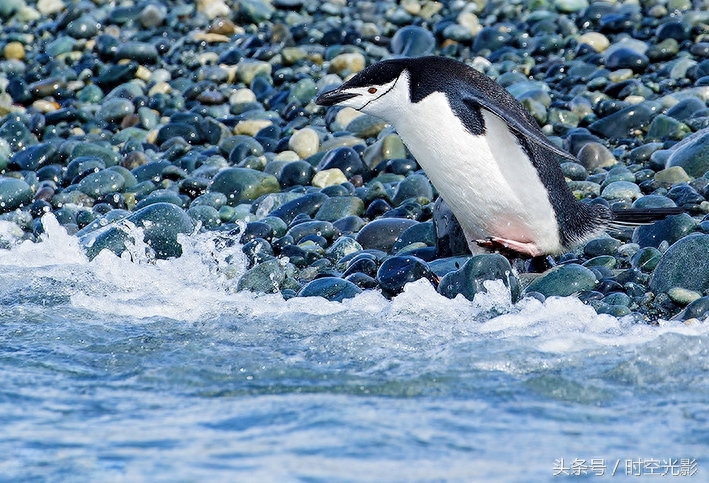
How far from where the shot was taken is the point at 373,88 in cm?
488

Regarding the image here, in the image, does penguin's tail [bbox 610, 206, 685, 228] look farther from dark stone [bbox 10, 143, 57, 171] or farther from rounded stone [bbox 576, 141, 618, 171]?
dark stone [bbox 10, 143, 57, 171]

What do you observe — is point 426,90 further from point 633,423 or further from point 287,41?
point 287,41

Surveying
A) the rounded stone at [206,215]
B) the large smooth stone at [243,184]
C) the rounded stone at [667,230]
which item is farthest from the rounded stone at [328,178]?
the rounded stone at [667,230]

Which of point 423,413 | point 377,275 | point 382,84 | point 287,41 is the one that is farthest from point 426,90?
point 287,41

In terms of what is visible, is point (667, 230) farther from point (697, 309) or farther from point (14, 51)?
point (14, 51)

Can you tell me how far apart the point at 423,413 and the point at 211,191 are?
3511 millimetres

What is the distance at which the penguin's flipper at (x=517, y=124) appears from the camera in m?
4.61

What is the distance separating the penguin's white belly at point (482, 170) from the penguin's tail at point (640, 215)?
1.06ft

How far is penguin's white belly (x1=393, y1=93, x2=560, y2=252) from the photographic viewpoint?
477 centimetres

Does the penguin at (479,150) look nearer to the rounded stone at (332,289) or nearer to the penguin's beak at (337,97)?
the penguin's beak at (337,97)

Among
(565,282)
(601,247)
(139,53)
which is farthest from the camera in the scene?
(139,53)

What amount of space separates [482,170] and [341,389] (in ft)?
5.28

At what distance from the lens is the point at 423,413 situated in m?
3.28

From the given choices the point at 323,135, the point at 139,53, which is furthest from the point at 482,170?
the point at 139,53
